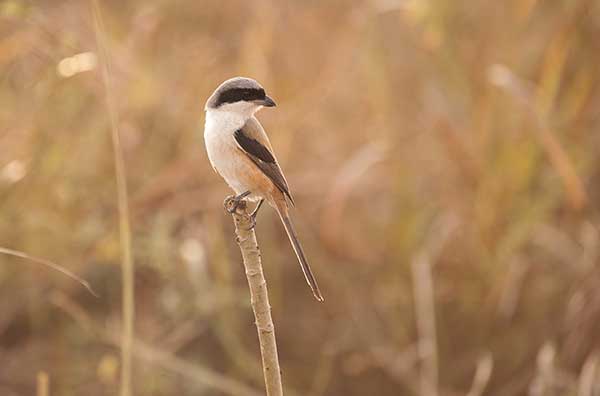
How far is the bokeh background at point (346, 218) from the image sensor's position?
11.1 ft

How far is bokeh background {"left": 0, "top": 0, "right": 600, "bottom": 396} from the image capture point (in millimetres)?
3385

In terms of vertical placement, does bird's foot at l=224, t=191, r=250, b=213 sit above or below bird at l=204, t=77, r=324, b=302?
below

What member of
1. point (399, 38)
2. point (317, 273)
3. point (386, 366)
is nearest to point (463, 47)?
point (399, 38)

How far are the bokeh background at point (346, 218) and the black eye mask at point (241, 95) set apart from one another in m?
1.29

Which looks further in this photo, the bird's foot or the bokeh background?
the bokeh background

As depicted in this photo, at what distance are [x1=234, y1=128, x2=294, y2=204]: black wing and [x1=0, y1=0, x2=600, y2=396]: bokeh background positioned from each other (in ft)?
4.12

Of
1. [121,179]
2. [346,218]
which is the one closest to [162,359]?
[121,179]

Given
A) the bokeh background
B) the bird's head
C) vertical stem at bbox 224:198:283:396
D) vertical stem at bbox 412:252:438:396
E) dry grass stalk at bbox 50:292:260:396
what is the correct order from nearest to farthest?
vertical stem at bbox 224:198:283:396, the bird's head, dry grass stalk at bbox 50:292:260:396, vertical stem at bbox 412:252:438:396, the bokeh background

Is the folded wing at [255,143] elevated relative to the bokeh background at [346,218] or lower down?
lower down

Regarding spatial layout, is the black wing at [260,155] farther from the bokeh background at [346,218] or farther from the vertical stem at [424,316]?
the vertical stem at [424,316]

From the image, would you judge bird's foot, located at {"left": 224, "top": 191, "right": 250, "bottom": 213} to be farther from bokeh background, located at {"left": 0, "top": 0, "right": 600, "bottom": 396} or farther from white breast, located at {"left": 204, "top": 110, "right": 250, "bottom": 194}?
bokeh background, located at {"left": 0, "top": 0, "right": 600, "bottom": 396}

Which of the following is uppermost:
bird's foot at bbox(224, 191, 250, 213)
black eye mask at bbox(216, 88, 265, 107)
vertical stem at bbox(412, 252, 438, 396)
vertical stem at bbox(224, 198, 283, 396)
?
vertical stem at bbox(412, 252, 438, 396)

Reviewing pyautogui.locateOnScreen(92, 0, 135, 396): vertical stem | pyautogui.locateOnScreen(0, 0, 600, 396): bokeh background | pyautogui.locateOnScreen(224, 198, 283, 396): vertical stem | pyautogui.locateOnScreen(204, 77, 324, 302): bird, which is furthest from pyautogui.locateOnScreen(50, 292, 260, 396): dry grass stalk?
pyautogui.locateOnScreen(224, 198, 283, 396): vertical stem

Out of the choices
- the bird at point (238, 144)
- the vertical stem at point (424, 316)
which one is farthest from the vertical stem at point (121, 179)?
the vertical stem at point (424, 316)
